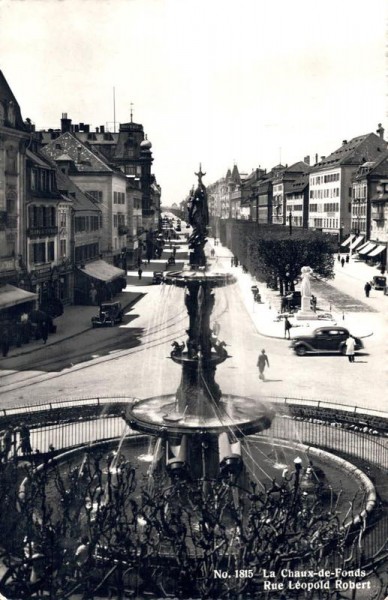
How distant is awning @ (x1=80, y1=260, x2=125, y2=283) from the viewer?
61.8 metres

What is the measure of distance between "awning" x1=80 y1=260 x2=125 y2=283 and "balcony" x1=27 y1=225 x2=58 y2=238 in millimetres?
7260

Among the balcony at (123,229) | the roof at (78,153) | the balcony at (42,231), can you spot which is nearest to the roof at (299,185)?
the balcony at (123,229)

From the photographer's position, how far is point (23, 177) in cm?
4800

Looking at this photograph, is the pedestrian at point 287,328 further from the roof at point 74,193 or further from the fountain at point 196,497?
the roof at point 74,193

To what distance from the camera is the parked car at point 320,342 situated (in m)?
38.8

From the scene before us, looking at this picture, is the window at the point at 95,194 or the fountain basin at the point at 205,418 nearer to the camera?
the fountain basin at the point at 205,418

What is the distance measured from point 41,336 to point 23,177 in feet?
36.0

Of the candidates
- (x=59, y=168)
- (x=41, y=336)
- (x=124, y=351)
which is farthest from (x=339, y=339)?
(x=59, y=168)

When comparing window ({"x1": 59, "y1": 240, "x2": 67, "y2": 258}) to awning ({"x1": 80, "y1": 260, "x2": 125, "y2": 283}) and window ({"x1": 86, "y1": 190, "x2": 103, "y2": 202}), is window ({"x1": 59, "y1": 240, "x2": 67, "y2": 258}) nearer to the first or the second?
awning ({"x1": 80, "y1": 260, "x2": 125, "y2": 283})

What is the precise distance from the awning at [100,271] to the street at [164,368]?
11.1 meters

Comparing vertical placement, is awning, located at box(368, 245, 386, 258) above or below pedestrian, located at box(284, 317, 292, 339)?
above

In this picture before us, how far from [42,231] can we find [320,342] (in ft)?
71.2

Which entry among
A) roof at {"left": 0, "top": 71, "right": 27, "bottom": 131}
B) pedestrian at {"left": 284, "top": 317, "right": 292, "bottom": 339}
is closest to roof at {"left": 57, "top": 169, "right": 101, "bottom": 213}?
roof at {"left": 0, "top": 71, "right": 27, "bottom": 131}

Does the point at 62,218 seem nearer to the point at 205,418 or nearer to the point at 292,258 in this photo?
the point at 292,258
